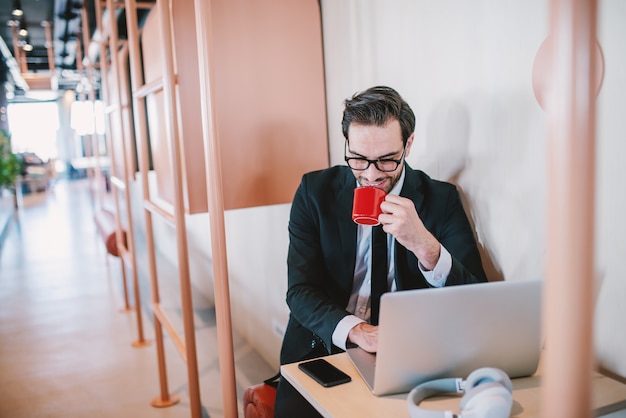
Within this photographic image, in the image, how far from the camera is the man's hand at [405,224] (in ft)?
4.32

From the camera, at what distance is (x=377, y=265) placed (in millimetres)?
1662

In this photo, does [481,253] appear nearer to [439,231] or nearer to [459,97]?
[439,231]

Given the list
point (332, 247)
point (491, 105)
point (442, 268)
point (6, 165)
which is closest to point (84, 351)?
point (332, 247)

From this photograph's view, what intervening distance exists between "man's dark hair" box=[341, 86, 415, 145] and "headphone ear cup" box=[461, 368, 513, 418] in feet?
2.66

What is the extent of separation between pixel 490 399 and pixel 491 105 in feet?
2.88

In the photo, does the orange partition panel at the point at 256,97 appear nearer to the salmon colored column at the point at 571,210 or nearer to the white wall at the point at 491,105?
the white wall at the point at 491,105

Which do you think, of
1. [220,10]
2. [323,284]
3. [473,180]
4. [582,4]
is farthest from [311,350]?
[582,4]

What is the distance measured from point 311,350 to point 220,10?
1.28m

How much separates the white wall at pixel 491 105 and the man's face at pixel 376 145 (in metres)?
0.22

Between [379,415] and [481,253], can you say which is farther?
[481,253]

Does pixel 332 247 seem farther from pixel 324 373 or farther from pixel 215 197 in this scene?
pixel 324 373

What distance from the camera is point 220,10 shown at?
83.2 inches

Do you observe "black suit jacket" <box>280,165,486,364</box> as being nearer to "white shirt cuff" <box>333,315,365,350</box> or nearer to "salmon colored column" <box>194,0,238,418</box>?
"white shirt cuff" <box>333,315,365,350</box>

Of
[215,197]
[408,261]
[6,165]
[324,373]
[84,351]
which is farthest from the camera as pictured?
[6,165]
